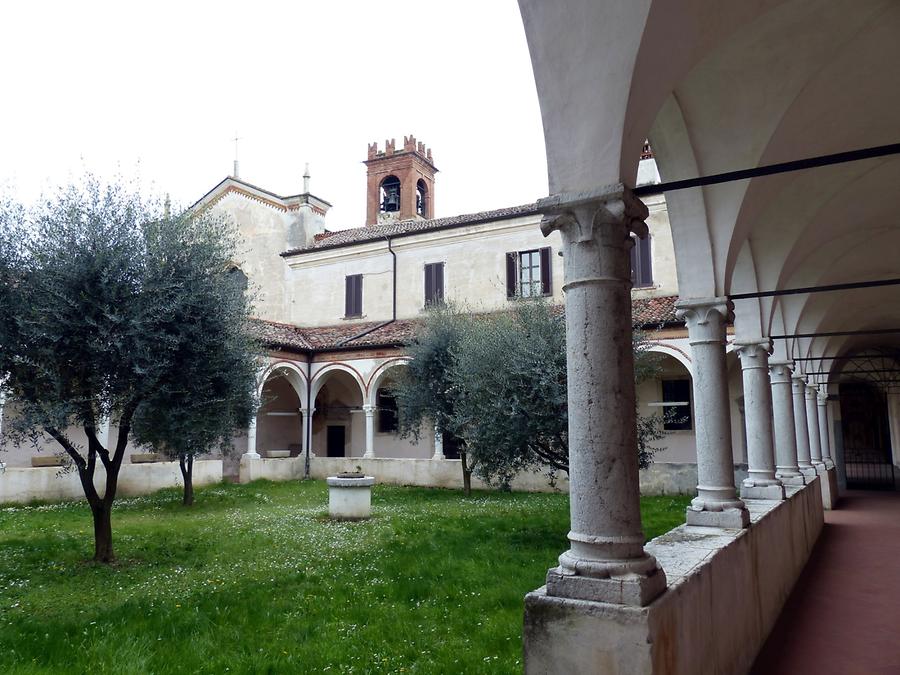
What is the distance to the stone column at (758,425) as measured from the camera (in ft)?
23.1

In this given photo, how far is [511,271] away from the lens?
1909 cm

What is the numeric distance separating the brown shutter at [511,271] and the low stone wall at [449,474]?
5170 mm

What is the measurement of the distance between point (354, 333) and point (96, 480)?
8.59 m

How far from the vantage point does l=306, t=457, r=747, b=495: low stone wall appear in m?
14.9

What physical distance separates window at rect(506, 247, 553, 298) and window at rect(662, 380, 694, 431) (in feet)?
13.1

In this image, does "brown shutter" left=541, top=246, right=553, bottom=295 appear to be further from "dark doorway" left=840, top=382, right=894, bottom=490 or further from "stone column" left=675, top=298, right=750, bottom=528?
"stone column" left=675, top=298, right=750, bottom=528

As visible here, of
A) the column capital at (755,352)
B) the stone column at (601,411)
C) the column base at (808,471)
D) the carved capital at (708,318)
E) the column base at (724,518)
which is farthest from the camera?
the column base at (808,471)

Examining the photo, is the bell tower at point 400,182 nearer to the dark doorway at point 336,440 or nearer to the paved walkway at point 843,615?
the dark doorway at point 336,440

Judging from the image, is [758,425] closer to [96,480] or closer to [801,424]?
[801,424]

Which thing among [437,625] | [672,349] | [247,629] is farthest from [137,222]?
[672,349]

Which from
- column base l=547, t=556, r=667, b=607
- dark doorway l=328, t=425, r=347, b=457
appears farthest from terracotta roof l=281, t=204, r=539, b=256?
column base l=547, t=556, r=667, b=607

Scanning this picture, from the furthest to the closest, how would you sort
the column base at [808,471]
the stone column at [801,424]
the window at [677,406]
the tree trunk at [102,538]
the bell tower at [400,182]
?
the bell tower at [400,182] < the window at [677,406] < the stone column at [801,424] < the column base at [808,471] < the tree trunk at [102,538]

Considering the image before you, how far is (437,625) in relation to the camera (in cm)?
515

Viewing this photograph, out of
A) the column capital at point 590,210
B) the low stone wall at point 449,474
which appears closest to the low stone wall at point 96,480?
the low stone wall at point 449,474
